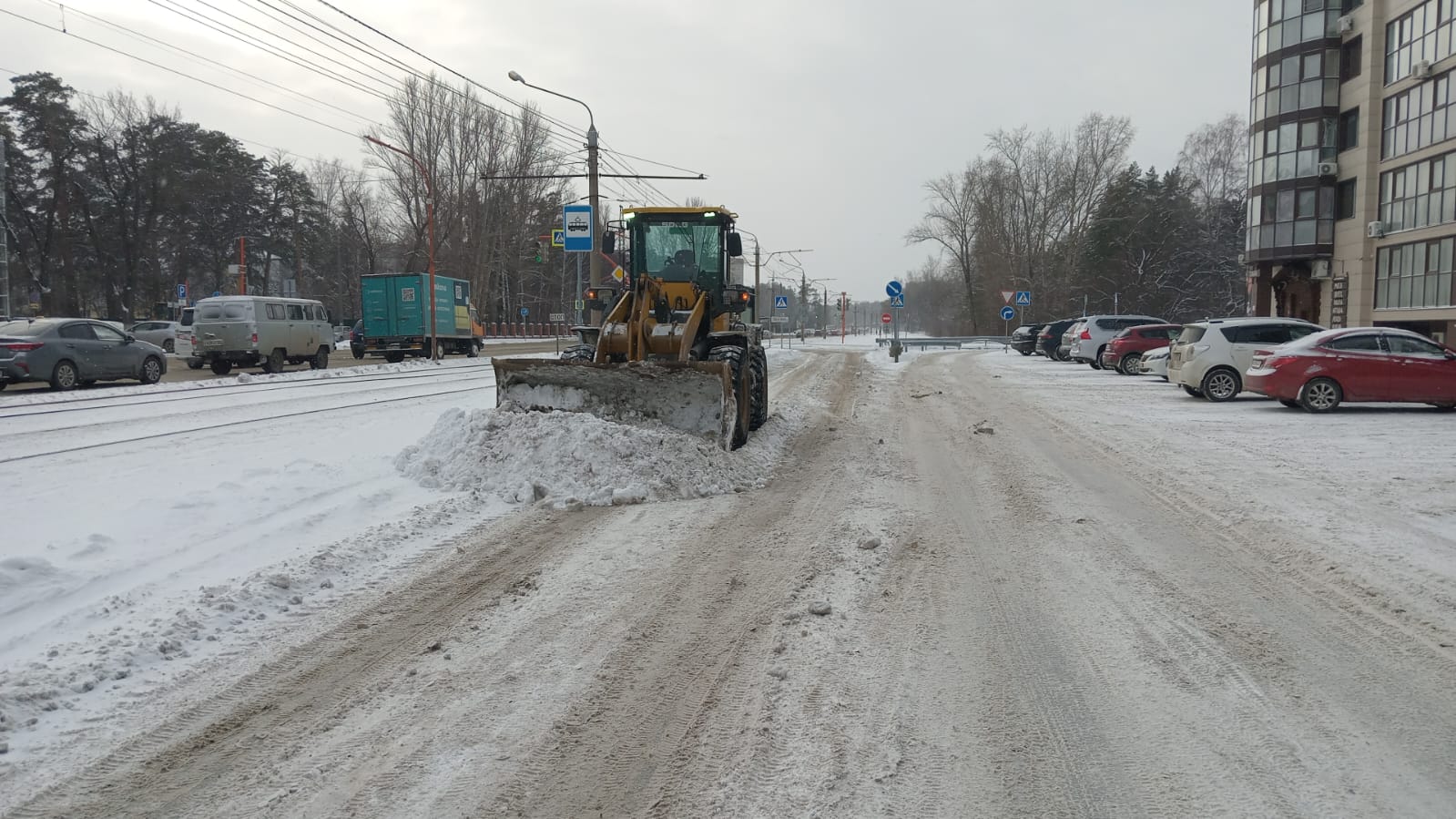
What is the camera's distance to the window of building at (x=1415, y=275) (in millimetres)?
29344

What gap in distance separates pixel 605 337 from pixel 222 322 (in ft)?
56.7

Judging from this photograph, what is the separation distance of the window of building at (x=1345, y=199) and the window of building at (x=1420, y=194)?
5.92 ft

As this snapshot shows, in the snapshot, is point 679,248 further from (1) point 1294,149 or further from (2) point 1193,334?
(1) point 1294,149

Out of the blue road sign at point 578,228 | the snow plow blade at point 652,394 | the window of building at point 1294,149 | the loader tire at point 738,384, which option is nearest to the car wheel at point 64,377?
the blue road sign at point 578,228

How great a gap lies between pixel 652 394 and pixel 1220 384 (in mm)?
13067

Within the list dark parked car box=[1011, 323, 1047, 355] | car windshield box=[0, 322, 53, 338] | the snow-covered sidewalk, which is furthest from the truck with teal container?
dark parked car box=[1011, 323, 1047, 355]

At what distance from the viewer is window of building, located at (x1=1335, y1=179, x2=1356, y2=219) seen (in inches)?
1400

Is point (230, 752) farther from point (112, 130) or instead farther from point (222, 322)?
point (112, 130)

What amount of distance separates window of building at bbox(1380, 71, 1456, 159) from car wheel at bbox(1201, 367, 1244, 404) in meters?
19.4

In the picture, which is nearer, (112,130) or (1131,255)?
(112,130)

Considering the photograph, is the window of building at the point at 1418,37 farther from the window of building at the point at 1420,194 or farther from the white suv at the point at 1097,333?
the white suv at the point at 1097,333

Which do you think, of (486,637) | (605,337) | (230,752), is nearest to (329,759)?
(230,752)

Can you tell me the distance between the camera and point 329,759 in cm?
345

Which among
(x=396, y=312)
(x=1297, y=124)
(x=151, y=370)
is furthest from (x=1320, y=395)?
Result: (x=396, y=312)
